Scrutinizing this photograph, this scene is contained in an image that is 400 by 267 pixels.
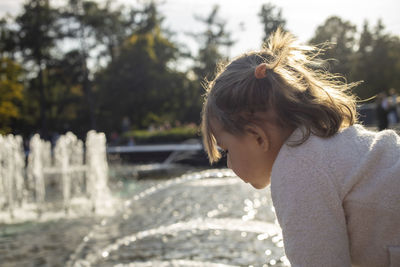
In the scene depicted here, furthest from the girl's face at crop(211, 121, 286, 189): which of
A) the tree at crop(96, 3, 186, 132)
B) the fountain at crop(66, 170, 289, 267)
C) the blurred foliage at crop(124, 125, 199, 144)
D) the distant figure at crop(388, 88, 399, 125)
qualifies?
the tree at crop(96, 3, 186, 132)

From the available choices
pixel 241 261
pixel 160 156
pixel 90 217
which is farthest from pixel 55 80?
pixel 241 261

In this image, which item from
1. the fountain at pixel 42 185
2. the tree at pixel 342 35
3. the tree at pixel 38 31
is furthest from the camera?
the tree at pixel 38 31

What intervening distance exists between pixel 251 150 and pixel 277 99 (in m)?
0.19

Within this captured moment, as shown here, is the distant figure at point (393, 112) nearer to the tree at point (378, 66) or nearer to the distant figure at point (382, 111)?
the distant figure at point (382, 111)

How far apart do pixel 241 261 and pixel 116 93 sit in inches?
1414

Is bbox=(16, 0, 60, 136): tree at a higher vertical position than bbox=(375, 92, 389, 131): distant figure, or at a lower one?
higher

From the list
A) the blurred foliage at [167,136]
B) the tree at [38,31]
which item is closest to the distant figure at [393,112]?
the blurred foliage at [167,136]

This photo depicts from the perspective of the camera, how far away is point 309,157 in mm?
1390

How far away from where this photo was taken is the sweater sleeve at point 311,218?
132cm

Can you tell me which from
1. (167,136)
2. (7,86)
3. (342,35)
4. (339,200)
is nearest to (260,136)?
(339,200)

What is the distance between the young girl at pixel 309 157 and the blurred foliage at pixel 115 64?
108 feet

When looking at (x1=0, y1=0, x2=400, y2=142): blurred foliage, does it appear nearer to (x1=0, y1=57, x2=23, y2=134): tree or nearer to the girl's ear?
(x1=0, y1=57, x2=23, y2=134): tree

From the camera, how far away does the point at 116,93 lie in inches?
1544

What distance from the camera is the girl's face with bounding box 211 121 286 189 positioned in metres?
1.52
